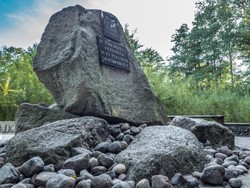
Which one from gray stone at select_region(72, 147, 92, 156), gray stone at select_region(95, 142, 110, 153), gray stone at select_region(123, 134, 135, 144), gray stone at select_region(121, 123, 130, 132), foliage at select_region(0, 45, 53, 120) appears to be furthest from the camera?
foliage at select_region(0, 45, 53, 120)

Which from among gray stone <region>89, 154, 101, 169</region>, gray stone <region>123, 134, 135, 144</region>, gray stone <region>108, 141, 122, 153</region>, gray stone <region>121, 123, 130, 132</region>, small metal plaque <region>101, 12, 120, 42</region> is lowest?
gray stone <region>89, 154, 101, 169</region>

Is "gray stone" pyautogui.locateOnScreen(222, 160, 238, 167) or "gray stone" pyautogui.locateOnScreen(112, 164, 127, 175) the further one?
"gray stone" pyautogui.locateOnScreen(222, 160, 238, 167)

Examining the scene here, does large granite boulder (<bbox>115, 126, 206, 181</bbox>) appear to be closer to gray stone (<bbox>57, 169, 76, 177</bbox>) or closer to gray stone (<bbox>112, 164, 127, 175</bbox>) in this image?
gray stone (<bbox>112, 164, 127, 175</bbox>)

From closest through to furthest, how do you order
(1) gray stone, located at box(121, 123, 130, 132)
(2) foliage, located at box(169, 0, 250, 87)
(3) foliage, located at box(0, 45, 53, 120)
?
(1) gray stone, located at box(121, 123, 130, 132) → (3) foliage, located at box(0, 45, 53, 120) → (2) foliage, located at box(169, 0, 250, 87)

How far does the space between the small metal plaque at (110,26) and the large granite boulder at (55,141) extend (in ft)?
5.14

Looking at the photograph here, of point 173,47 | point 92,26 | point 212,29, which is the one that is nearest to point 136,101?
point 92,26

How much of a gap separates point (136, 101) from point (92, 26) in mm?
1220

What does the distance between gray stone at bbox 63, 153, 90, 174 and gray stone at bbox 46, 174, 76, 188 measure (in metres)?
0.25

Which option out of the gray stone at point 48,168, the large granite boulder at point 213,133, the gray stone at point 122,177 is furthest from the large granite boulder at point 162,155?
the large granite boulder at point 213,133

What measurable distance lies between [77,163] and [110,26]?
2381mm

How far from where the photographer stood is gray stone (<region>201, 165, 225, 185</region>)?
177 centimetres

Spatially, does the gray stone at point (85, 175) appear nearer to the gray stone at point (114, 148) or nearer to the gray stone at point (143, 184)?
the gray stone at point (143, 184)

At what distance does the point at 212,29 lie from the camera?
621 inches

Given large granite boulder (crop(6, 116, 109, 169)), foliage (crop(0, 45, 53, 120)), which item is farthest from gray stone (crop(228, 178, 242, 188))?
foliage (crop(0, 45, 53, 120))
